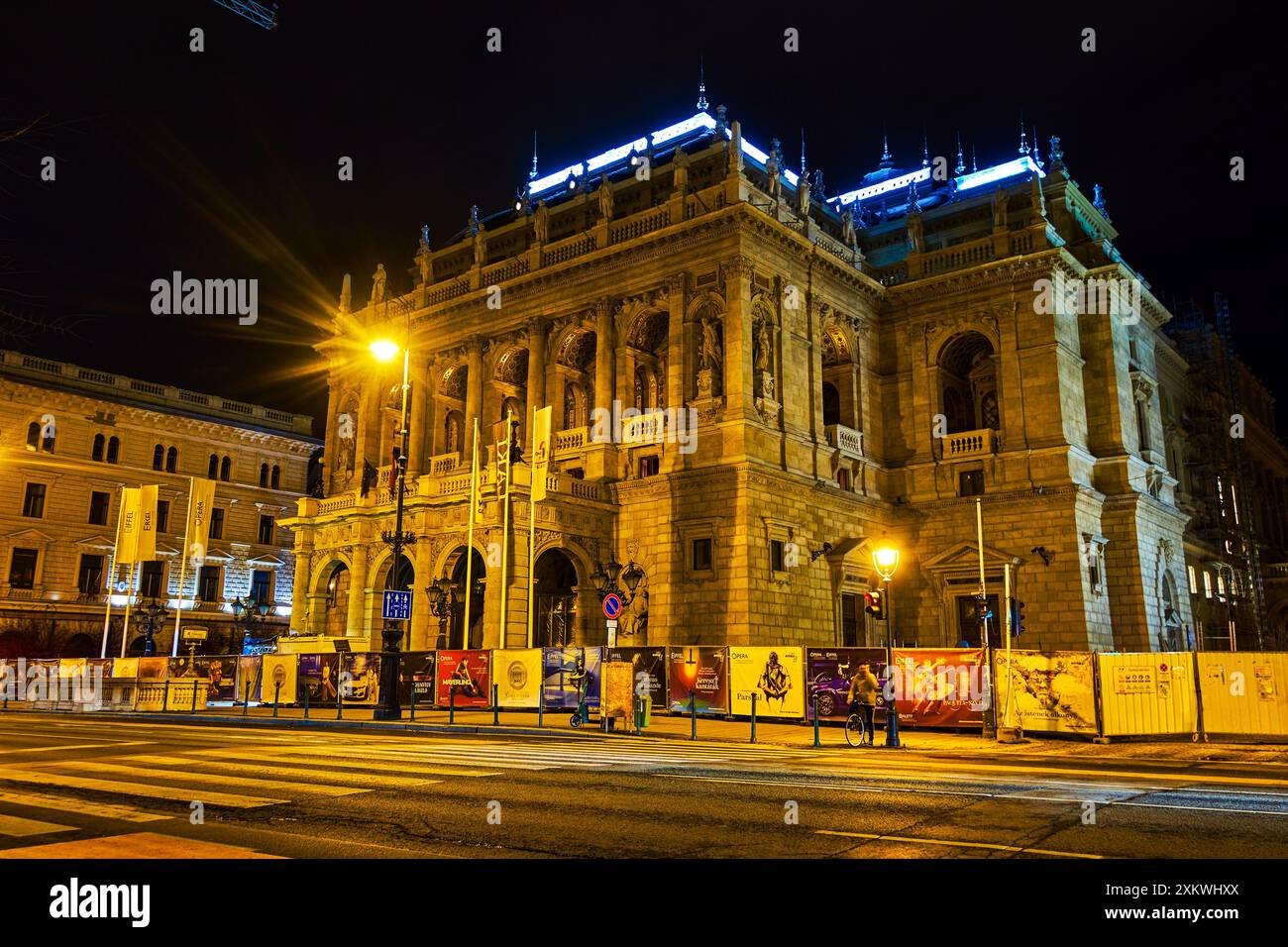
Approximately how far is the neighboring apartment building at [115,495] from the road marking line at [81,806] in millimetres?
46464

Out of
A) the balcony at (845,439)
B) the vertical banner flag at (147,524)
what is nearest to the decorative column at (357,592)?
the vertical banner flag at (147,524)

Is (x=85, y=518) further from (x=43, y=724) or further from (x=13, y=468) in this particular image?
(x=43, y=724)

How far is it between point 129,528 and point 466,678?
17789 millimetres

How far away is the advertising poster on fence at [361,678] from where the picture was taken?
1288 inches

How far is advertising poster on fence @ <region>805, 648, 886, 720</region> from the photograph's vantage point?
82.2ft

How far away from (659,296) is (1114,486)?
797 inches

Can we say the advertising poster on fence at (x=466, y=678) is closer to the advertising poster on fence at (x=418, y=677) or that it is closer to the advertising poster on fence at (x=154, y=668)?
the advertising poster on fence at (x=418, y=677)

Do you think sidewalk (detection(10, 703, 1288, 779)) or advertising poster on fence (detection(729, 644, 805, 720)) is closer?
sidewalk (detection(10, 703, 1288, 779))

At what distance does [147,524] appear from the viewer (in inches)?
1548

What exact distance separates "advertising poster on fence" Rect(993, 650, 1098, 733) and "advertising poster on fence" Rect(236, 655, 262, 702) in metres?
25.8

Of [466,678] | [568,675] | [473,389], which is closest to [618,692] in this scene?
[568,675]

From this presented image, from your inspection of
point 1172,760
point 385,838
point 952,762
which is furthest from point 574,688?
point 385,838

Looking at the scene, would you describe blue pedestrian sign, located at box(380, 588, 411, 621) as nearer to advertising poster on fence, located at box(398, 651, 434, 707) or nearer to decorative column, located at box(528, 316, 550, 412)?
advertising poster on fence, located at box(398, 651, 434, 707)

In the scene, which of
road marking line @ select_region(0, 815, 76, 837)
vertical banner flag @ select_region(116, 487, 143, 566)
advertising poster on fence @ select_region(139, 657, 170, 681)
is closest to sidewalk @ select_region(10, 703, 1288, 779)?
advertising poster on fence @ select_region(139, 657, 170, 681)
